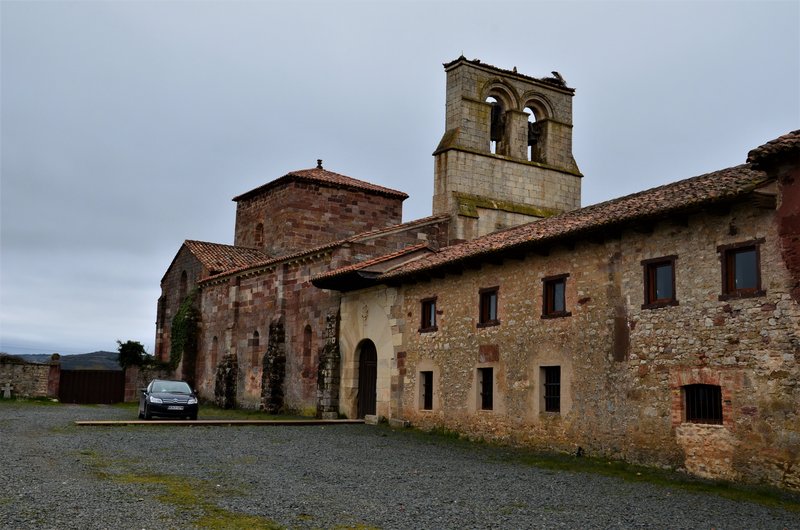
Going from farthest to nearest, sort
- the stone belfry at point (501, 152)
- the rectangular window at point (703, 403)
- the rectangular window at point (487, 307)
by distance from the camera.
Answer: the stone belfry at point (501, 152) < the rectangular window at point (487, 307) < the rectangular window at point (703, 403)

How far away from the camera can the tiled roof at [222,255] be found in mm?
36469

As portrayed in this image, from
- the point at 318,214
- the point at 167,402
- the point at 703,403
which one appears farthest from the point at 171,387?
the point at 703,403

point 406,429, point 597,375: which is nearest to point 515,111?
point 406,429

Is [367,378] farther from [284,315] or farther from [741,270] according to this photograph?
[741,270]

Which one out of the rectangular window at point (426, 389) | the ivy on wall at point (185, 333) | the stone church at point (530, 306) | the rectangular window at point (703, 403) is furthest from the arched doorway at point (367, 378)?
the ivy on wall at point (185, 333)

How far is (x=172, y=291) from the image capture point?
40.1 m

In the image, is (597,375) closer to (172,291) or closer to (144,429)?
(144,429)

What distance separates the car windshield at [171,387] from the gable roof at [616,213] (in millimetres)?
7458

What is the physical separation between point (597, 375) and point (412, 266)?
7.77m

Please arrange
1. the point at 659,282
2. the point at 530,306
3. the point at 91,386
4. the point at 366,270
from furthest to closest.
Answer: the point at 91,386 < the point at 366,270 < the point at 530,306 < the point at 659,282

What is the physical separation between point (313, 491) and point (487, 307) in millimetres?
9363

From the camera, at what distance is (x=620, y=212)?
15.9 m

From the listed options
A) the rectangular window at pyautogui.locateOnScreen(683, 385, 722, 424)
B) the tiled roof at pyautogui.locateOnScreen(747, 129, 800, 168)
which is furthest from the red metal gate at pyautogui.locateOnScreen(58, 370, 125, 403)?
the tiled roof at pyautogui.locateOnScreen(747, 129, 800, 168)

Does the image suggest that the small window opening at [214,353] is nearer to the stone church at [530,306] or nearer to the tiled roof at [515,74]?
the stone church at [530,306]
